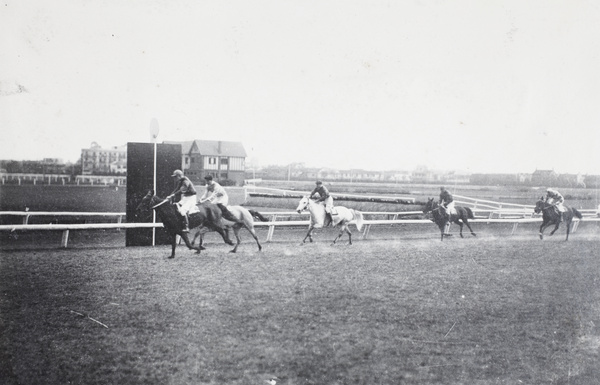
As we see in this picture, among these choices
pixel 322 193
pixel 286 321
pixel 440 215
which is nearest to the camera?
pixel 286 321

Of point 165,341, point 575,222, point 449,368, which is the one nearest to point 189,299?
point 165,341

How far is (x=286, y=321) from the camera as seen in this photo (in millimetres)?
5582

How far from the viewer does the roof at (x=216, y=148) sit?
29469 mm

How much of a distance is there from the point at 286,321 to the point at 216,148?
2663 cm

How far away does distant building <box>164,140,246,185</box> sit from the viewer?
1155 inches

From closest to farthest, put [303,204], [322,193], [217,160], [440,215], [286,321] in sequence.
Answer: [286,321], [303,204], [322,193], [440,215], [217,160]

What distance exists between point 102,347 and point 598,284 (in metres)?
8.07

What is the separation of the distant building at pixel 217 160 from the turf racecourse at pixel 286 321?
20448 millimetres

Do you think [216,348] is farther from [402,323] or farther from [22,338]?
[402,323]

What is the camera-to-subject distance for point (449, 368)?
481cm

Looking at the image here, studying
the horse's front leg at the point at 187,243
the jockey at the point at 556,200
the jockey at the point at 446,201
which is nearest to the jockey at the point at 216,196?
the horse's front leg at the point at 187,243

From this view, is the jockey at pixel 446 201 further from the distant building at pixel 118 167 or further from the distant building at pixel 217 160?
the distant building at pixel 118 167

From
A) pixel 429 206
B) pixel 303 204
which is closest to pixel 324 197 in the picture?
pixel 303 204

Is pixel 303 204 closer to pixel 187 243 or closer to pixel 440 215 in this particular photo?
pixel 187 243
